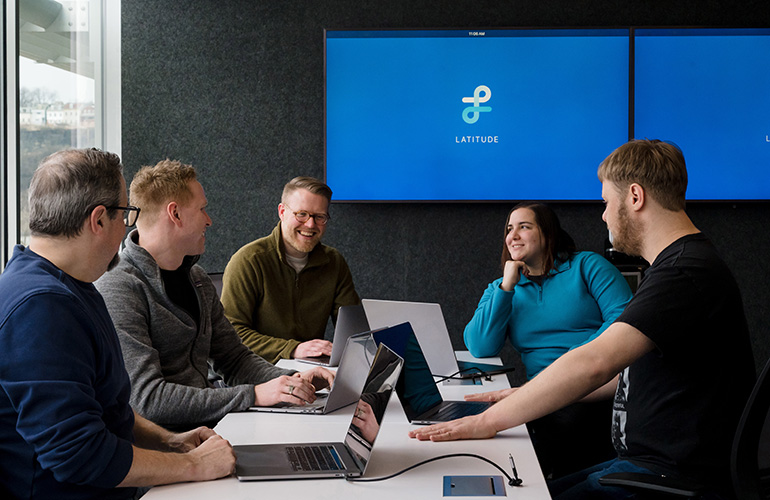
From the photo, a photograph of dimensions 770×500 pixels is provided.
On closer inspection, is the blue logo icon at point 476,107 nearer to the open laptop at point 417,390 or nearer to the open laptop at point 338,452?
the open laptop at point 417,390

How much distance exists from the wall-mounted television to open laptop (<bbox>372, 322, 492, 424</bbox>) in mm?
1891

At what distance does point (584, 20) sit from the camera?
3.55 metres

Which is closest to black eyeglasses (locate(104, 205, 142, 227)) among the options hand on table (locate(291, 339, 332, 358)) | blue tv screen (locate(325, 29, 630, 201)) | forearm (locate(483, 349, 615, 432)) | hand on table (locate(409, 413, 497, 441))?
hand on table (locate(409, 413, 497, 441))

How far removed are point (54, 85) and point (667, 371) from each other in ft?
9.45

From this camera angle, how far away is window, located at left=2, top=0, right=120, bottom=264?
2830 millimetres

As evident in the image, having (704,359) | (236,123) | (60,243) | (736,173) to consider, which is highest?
(236,123)

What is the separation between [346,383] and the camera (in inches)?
68.5

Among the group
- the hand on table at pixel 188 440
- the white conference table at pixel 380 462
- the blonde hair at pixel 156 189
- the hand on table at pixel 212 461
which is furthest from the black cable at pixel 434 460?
the blonde hair at pixel 156 189

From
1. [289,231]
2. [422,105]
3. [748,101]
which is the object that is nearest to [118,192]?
[289,231]

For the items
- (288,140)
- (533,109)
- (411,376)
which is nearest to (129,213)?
(411,376)

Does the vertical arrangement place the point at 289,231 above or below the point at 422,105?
below

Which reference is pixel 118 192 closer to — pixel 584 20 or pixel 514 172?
pixel 514 172

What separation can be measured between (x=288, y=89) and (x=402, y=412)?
7.64ft

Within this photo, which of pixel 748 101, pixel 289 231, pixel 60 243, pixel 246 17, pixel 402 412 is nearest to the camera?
pixel 60 243
